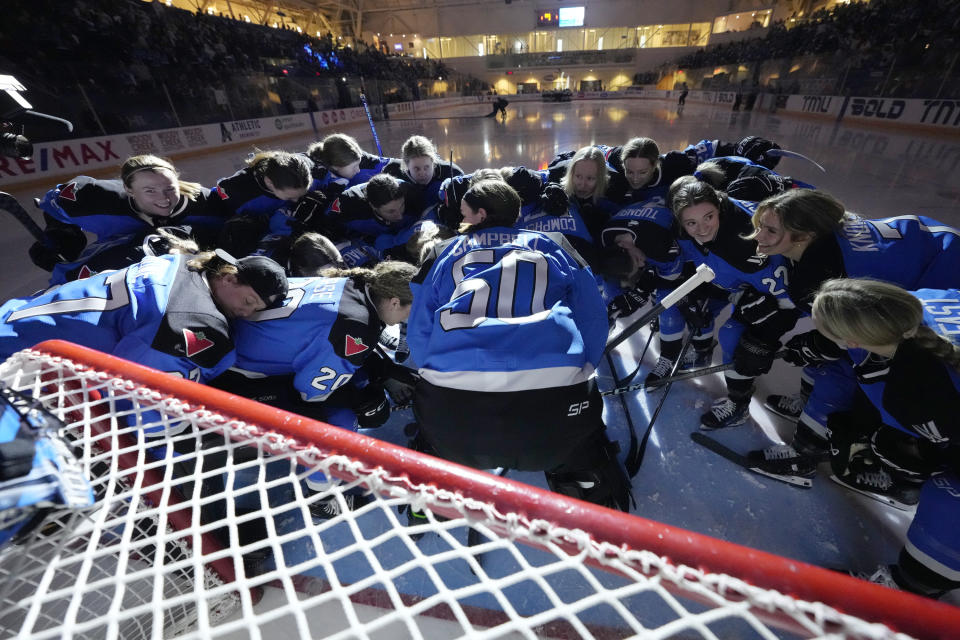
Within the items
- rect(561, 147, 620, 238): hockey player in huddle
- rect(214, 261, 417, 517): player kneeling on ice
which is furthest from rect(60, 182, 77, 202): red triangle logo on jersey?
rect(561, 147, 620, 238): hockey player in huddle

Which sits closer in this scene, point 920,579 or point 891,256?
point 920,579

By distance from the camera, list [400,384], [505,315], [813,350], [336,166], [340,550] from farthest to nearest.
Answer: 1. [336,166]
2. [400,384]
3. [813,350]
4. [505,315]
5. [340,550]

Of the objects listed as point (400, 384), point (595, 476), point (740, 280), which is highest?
point (740, 280)

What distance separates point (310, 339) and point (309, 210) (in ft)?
5.28

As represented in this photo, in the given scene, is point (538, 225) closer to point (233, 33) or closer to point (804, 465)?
point (804, 465)

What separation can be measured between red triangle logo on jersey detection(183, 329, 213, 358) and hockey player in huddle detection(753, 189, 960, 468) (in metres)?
2.01

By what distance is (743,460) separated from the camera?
63.2 inches

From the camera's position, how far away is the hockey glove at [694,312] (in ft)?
6.20

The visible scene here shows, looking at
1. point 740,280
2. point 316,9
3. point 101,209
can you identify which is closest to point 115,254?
point 101,209

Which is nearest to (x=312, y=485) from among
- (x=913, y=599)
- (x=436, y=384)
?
(x=436, y=384)

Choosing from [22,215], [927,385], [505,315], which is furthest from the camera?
[22,215]

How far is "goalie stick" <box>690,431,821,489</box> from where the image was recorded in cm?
151

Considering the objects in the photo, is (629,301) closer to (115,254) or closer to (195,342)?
(195,342)

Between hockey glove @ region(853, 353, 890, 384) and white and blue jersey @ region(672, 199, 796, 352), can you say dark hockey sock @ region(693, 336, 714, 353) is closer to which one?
white and blue jersey @ region(672, 199, 796, 352)
